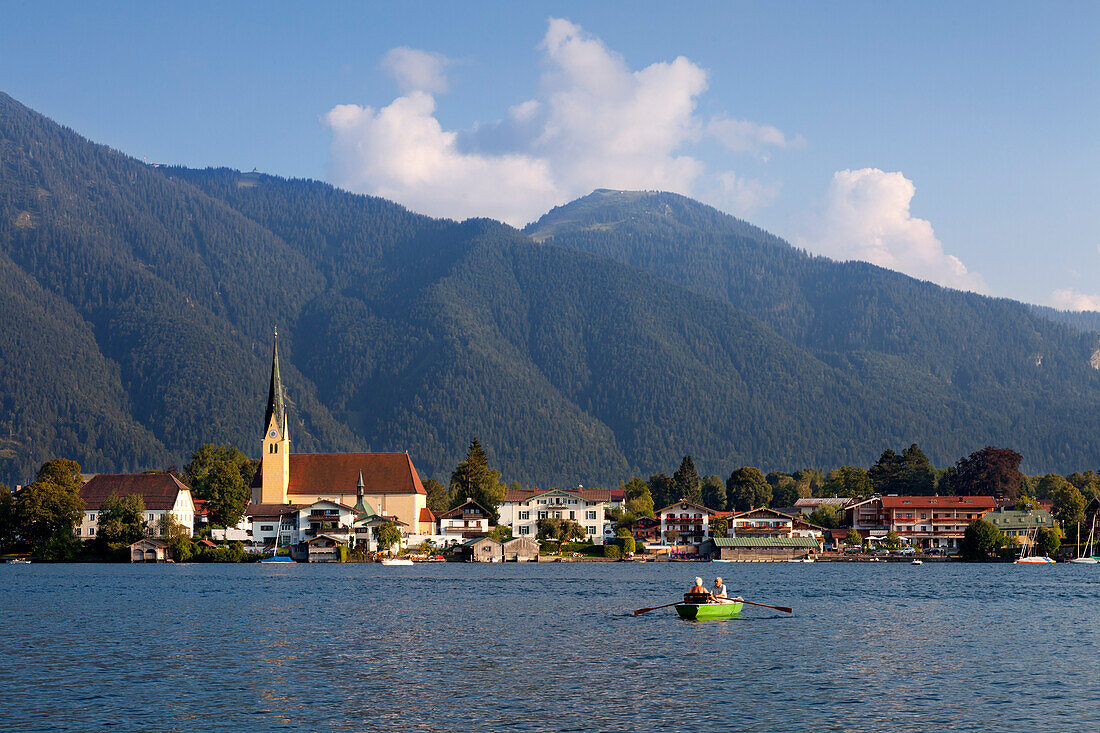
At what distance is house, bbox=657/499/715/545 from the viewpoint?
194m

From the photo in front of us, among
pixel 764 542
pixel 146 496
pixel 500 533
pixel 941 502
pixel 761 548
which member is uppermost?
pixel 146 496

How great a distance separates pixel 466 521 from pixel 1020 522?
283 ft

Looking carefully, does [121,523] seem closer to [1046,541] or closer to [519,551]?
[519,551]

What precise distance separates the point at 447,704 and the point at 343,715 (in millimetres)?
3701

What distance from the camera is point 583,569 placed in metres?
143

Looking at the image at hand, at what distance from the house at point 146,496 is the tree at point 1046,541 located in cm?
12672

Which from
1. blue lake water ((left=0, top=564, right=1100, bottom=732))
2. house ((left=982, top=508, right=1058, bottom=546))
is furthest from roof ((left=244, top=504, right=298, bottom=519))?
house ((left=982, top=508, right=1058, bottom=546))

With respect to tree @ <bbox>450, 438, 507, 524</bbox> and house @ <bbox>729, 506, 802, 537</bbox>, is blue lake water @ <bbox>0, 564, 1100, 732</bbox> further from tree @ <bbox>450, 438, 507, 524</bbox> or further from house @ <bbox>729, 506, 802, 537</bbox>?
house @ <bbox>729, 506, 802, 537</bbox>

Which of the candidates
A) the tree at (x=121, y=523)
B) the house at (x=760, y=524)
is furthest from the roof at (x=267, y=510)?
the house at (x=760, y=524)

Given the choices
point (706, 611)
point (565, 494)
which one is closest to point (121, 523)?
point (565, 494)

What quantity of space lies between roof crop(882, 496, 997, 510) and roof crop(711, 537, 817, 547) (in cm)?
2426

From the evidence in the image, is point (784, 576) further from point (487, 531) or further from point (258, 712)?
point (258, 712)

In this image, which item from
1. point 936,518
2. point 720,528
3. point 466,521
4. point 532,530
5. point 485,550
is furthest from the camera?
point 936,518

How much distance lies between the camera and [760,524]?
189375 mm
